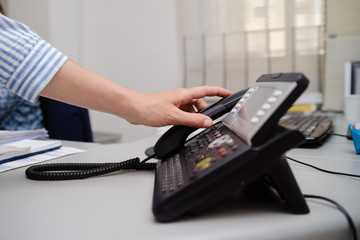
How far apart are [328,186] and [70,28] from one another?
6.67 ft

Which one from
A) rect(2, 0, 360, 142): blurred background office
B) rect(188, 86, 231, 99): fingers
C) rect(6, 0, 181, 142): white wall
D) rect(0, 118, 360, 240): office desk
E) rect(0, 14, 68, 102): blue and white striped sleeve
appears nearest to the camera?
rect(0, 118, 360, 240): office desk

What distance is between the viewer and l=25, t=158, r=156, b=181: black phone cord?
1.68ft

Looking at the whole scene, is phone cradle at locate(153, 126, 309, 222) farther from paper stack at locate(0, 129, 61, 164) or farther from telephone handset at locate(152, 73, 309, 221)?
paper stack at locate(0, 129, 61, 164)

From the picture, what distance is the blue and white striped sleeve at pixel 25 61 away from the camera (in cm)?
45

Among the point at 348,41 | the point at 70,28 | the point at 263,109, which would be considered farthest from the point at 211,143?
the point at 70,28

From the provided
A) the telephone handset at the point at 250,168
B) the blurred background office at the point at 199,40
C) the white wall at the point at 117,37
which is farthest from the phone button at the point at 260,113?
the white wall at the point at 117,37

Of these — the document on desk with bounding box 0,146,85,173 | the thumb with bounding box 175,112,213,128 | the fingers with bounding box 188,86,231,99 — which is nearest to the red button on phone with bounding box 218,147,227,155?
the thumb with bounding box 175,112,213,128

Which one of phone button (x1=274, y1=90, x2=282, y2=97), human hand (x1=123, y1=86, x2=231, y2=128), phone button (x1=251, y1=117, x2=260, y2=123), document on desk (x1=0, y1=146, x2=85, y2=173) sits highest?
phone button (x1=274, y1=90, x2=282, y2=97)

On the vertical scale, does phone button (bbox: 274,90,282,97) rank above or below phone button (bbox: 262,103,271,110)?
above

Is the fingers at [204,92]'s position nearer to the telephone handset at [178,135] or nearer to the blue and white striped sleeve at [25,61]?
the telephone handset at [178,135]

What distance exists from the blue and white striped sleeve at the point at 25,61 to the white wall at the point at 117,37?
4.76ft

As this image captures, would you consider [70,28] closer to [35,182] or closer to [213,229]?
[35,182]

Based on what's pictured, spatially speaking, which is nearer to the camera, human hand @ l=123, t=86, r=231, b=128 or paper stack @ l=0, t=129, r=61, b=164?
human hand @ l=123, t=86, r=231, b=128

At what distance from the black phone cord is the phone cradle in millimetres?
217
